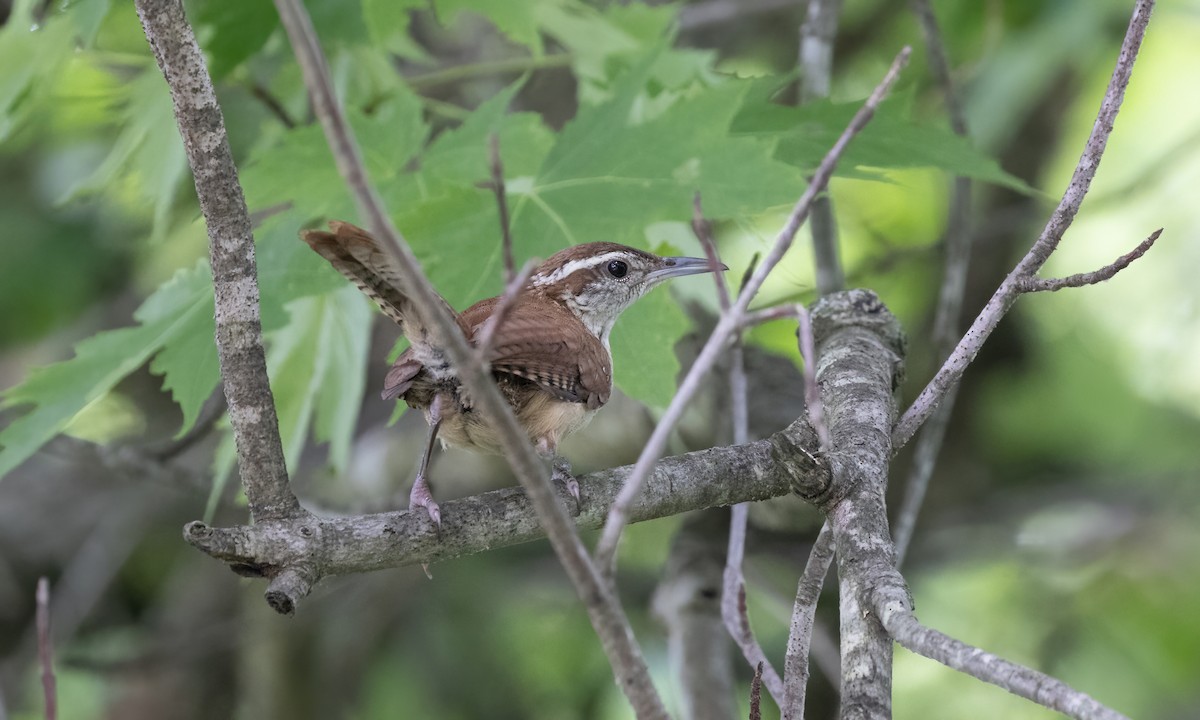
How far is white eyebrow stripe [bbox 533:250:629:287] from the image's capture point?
348cm

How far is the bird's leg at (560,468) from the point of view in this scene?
7.57 feet

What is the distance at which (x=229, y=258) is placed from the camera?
2.09m

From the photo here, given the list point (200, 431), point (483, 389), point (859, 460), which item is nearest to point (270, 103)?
point (200, 431)

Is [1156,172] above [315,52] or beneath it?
above

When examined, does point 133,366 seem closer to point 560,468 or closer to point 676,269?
point 560,468

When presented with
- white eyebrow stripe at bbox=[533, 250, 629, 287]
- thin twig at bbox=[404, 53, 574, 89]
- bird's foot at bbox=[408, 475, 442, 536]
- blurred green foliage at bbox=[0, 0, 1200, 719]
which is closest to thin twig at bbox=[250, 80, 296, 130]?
blurred green foliage at bbox=[0, 0, 1200, 719]

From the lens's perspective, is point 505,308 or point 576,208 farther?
point 576,208

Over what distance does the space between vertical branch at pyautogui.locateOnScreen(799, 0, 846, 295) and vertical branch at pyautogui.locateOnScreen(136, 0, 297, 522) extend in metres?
2.36

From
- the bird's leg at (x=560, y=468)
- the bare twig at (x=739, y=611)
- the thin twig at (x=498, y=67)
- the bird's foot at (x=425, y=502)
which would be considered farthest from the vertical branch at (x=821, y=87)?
the bird's foot at (x=425, y=502)

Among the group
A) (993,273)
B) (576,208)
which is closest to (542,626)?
(993,273)

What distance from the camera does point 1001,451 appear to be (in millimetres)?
6023

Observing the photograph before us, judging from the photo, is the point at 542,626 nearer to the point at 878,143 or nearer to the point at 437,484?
the point at 437,484

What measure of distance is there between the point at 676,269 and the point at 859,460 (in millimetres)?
1301

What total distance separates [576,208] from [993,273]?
3.75m
